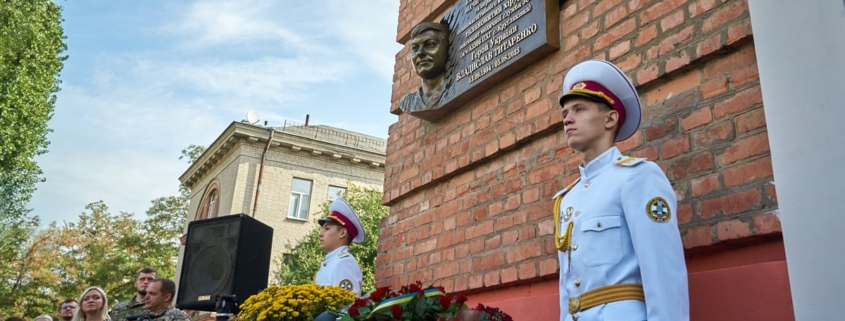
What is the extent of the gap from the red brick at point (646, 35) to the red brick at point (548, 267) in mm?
1134

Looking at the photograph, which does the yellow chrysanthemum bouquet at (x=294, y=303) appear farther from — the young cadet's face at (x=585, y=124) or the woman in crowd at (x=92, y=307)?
the woman in crowd at (x=92, y=307)

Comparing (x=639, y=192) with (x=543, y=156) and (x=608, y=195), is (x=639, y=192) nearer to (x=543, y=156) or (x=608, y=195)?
(x=608, y=195)

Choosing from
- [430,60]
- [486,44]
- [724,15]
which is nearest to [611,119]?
[724,15]

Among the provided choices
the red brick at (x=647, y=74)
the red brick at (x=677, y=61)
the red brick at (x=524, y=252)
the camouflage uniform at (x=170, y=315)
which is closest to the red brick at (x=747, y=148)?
the red brick at (x=677, y=61)

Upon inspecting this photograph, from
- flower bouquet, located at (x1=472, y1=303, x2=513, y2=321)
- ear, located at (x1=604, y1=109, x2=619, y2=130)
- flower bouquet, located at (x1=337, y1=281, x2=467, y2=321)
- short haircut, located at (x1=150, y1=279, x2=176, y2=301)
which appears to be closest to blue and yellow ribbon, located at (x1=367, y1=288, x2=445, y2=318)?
flower bouquet, located at (x1=337, y1=281, x2=467, y2=321)

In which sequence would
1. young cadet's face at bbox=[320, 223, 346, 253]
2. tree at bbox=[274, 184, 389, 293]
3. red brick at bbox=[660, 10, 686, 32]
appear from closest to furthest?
red brick at bbox=[660, 10, 686, 32], young cadet's face at bbox=[320, 223, 346, 253], tree at bbox=[274, 184, 389, 293]

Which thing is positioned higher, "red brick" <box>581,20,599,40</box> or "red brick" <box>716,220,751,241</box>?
"red brick" <box>581,20,599,40</box>

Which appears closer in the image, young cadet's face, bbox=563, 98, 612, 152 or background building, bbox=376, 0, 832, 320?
background building, bbox=376, 0, 832, 320

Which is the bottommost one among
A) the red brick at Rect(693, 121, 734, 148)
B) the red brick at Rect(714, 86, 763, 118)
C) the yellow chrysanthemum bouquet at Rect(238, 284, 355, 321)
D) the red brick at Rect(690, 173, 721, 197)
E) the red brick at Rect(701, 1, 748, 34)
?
the yellow chrysanthemum bouquet at Rect(238, 284, 355, 321)

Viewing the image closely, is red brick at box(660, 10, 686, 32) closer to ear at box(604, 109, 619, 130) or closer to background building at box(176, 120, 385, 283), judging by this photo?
ear at box(604, 109, 619, 130)

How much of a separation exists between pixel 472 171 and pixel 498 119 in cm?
39

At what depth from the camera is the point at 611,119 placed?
8.41 ft

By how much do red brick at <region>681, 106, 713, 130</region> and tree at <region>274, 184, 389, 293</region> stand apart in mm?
15824

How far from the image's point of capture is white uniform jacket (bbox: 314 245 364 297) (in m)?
4.71
